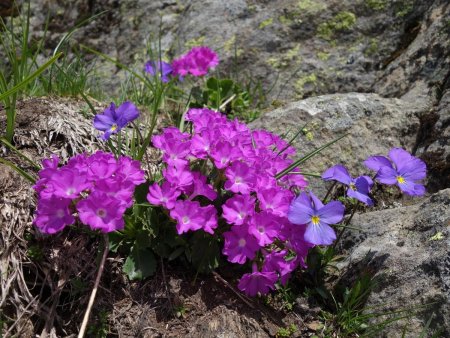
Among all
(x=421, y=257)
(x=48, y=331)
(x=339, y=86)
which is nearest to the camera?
(x=48, y=331)

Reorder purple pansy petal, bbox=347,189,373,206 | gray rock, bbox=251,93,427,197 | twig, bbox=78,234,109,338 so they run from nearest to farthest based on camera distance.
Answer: twig, bbox=78,234,109,338
purple pansy petal, bbox=347,189,373,206
gray rock, bbox=251,93,427,197

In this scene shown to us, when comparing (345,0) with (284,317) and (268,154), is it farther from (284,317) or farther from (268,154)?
(284,317)

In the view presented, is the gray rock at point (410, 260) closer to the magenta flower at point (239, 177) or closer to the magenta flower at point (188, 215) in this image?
the magenta flower at point (239, 177)

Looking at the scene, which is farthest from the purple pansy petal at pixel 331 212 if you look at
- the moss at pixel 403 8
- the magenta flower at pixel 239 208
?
the moss at pixel 403 8

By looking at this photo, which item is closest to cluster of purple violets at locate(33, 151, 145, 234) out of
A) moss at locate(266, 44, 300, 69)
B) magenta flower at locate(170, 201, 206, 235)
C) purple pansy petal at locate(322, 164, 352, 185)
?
magenta flower at locate(170, 201, 206, 235)

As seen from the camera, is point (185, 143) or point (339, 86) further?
point (339, 86)

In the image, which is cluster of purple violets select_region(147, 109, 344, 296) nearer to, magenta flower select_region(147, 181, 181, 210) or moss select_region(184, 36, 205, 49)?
magenta flower select_region(147, 181, 181, 210)

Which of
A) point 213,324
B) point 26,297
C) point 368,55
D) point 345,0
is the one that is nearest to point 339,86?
point 368,55
